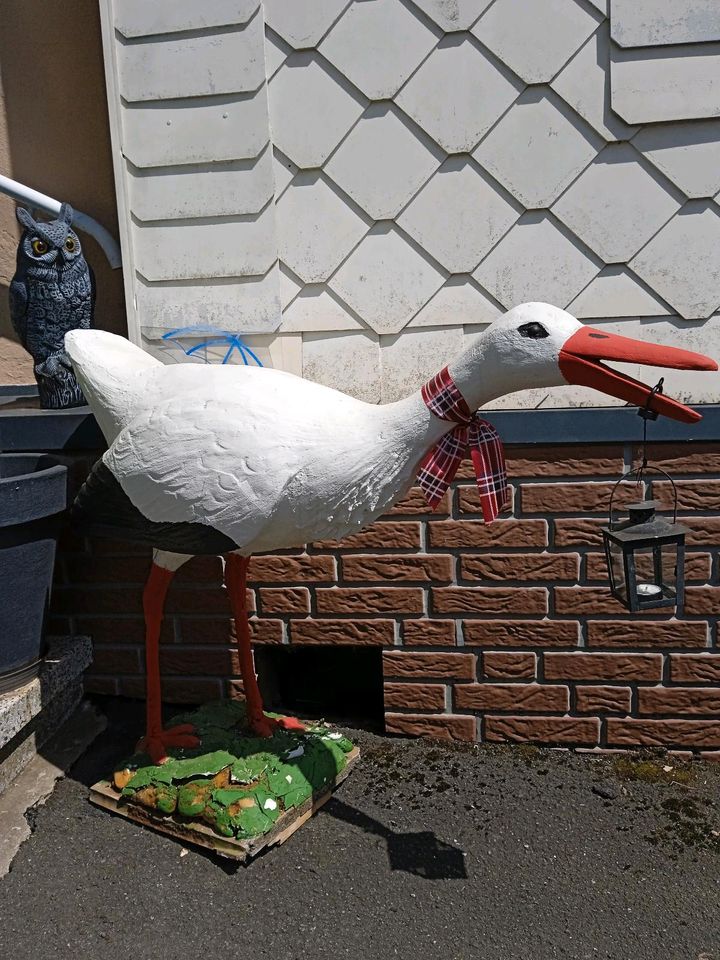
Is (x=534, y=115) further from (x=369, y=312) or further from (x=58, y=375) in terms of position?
(x=58, y=375)

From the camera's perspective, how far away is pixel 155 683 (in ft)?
8.32

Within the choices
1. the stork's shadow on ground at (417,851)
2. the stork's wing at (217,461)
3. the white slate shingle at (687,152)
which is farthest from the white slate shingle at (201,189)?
the stork's shadow on ground at (417,851)

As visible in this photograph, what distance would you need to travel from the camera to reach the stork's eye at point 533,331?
1887 millimetres

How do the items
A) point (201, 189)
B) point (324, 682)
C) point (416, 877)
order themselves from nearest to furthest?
point (416, 877)
point (201, 189)
point (324, 682)

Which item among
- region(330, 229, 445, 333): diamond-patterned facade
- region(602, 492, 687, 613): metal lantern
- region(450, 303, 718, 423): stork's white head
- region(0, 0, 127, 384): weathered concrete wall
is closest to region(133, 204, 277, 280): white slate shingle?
region(330, 229, 445, 333): diamond-patterned facade

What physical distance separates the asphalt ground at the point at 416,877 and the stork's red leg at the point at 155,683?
0.25 metres

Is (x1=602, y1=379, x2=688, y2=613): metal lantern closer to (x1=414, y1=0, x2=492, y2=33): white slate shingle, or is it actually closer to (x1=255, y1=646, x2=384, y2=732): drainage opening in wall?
(x1=255, y1=646, x2=384, y2=732): drainage opening in wall

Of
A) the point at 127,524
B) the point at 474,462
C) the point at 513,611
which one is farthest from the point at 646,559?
the point at 127,524

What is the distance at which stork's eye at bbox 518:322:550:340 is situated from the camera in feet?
6.19

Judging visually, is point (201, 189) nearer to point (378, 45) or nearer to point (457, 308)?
point (378, 45)

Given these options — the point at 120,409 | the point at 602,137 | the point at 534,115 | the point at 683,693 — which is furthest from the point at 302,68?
the point at 683,693

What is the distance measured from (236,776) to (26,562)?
0.99 meters

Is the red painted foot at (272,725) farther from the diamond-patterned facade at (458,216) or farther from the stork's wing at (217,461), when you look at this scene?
the diamond-patterned facade at (458,216)

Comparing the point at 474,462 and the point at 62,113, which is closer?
the point at 474,462
